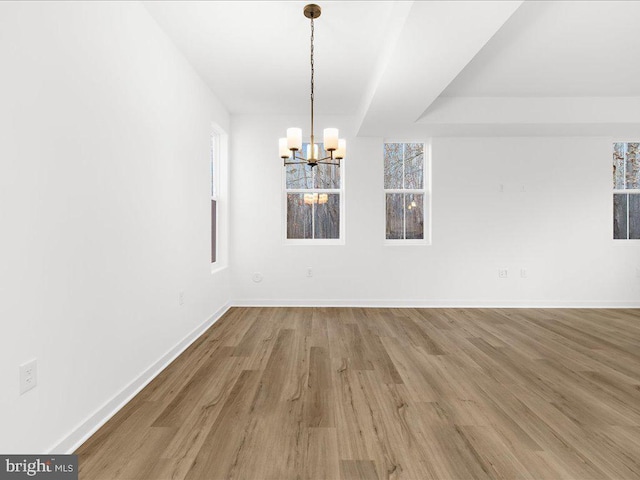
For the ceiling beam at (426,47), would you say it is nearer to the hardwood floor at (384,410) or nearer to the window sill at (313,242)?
the window sill at (313,242)

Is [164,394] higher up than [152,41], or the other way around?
[152,41]

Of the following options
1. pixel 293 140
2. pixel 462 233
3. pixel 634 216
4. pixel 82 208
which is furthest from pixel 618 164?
pixel 82 208

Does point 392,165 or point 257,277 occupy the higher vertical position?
point 392,165

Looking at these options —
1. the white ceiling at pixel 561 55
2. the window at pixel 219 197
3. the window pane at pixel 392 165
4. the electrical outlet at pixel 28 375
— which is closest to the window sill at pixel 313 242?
the window at pixel 219 197

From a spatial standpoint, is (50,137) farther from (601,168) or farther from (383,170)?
(601,168)

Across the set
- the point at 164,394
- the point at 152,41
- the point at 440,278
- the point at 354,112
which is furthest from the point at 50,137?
the point at 440,278

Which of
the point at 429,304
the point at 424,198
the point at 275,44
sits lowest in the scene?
the point at 429,304

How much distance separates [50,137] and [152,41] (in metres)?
1.49

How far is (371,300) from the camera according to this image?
5.16 meters

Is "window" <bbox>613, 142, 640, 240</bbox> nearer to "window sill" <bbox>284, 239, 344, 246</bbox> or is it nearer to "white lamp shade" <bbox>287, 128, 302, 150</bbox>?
"window sill" <bbox>284, 239, 344, 246</bbox>

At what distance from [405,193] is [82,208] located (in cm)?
432

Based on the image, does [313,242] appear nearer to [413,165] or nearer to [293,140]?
[413,165]

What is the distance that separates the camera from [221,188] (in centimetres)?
484

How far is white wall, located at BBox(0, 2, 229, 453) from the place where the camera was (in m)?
1.45
